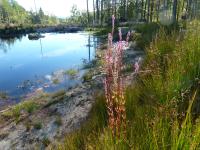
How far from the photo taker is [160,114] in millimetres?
2684

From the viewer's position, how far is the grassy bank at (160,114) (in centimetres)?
240

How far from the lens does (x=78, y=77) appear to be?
12438 millimetres

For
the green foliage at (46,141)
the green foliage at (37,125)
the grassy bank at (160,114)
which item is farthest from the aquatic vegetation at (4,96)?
the grassy bank at (160,114)

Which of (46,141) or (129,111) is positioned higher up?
(129,111)

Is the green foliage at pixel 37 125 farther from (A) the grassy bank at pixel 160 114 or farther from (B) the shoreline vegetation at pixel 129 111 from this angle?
(A) the grassy bank at pixel 160 114

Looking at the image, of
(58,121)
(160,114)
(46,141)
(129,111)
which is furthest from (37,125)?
(160,114)

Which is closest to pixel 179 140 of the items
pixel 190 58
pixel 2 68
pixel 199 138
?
pixel 199 138

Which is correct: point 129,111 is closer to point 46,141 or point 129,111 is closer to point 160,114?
point 160,114

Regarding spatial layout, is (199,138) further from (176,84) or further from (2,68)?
(2,68)

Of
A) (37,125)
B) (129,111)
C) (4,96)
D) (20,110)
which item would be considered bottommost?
(4,96)

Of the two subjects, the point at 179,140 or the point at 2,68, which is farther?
the point at 2,68

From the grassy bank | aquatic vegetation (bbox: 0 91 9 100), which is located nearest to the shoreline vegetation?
the grassy bank

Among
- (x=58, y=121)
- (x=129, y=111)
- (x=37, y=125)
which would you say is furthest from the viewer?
(x=37, y=125)

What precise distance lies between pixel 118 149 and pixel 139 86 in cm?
266
